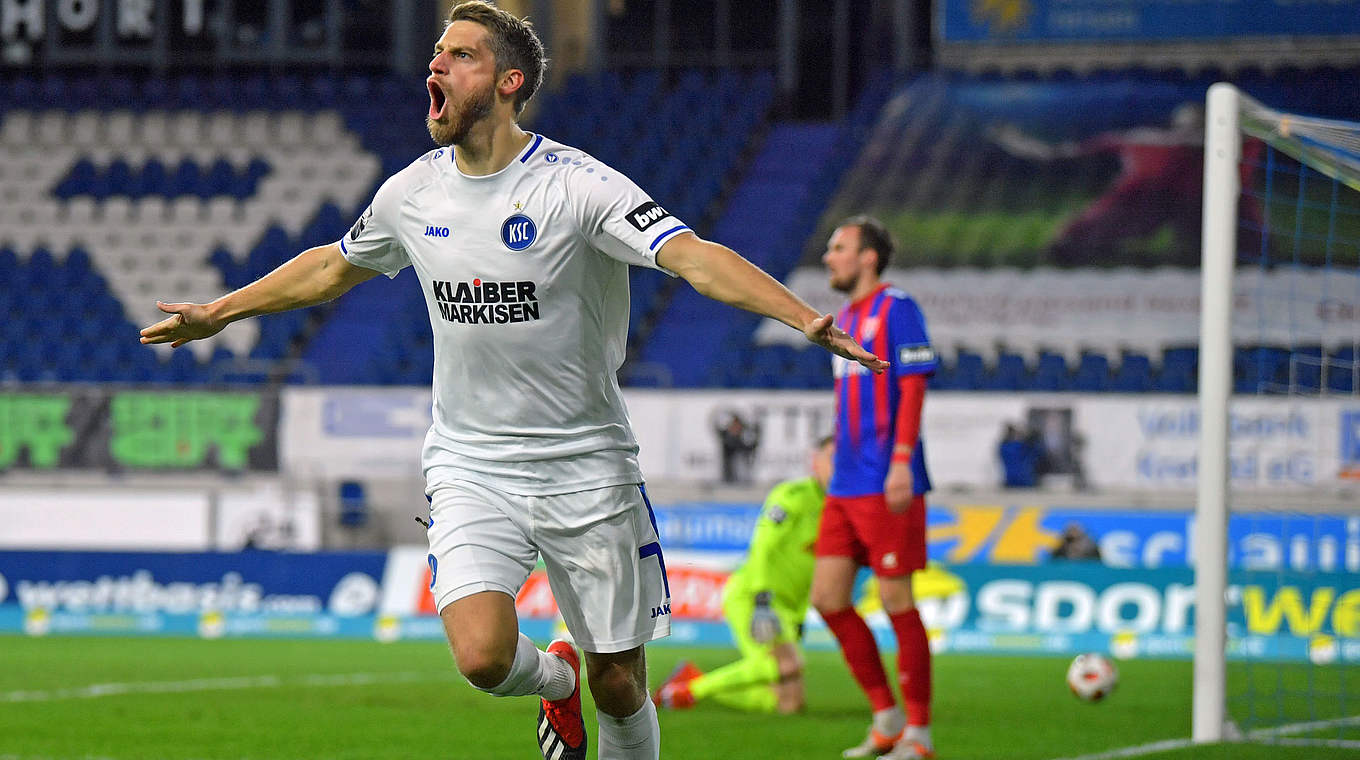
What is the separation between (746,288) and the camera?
409 centimetres

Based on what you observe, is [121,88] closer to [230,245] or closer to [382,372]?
[230,245]

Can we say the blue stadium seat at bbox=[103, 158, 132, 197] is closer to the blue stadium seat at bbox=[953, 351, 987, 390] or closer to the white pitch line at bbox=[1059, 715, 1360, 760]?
the blue stadium seat at bbox=[953, 351, 987, 390]

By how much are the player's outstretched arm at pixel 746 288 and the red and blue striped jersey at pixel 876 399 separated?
106 inches

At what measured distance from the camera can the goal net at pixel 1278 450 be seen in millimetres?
7312

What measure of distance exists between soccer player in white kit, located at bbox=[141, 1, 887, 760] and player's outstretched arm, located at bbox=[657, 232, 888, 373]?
12 cm

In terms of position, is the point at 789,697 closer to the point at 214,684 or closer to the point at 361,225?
the point at 214,684

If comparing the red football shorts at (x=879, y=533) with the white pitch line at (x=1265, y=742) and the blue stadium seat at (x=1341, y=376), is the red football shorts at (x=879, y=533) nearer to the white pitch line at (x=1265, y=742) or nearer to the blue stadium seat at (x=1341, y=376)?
the white pitch line at (x=1265, y=742)

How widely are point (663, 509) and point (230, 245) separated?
32.5 feet

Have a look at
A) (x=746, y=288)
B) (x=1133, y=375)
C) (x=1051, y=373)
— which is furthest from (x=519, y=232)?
(x=1051, y=373)

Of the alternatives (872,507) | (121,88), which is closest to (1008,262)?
(121,88)

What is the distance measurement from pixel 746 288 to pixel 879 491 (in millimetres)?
2898

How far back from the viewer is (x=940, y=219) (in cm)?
2203

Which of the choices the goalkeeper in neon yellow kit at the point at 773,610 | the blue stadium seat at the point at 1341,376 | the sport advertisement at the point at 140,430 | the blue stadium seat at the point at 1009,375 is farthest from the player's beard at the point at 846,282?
the blue stadium seat at the point at 1009,375

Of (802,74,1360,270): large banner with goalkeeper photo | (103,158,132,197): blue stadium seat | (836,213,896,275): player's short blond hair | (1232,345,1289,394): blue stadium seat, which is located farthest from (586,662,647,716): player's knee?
(103,158,132,197): blue stadium seat
